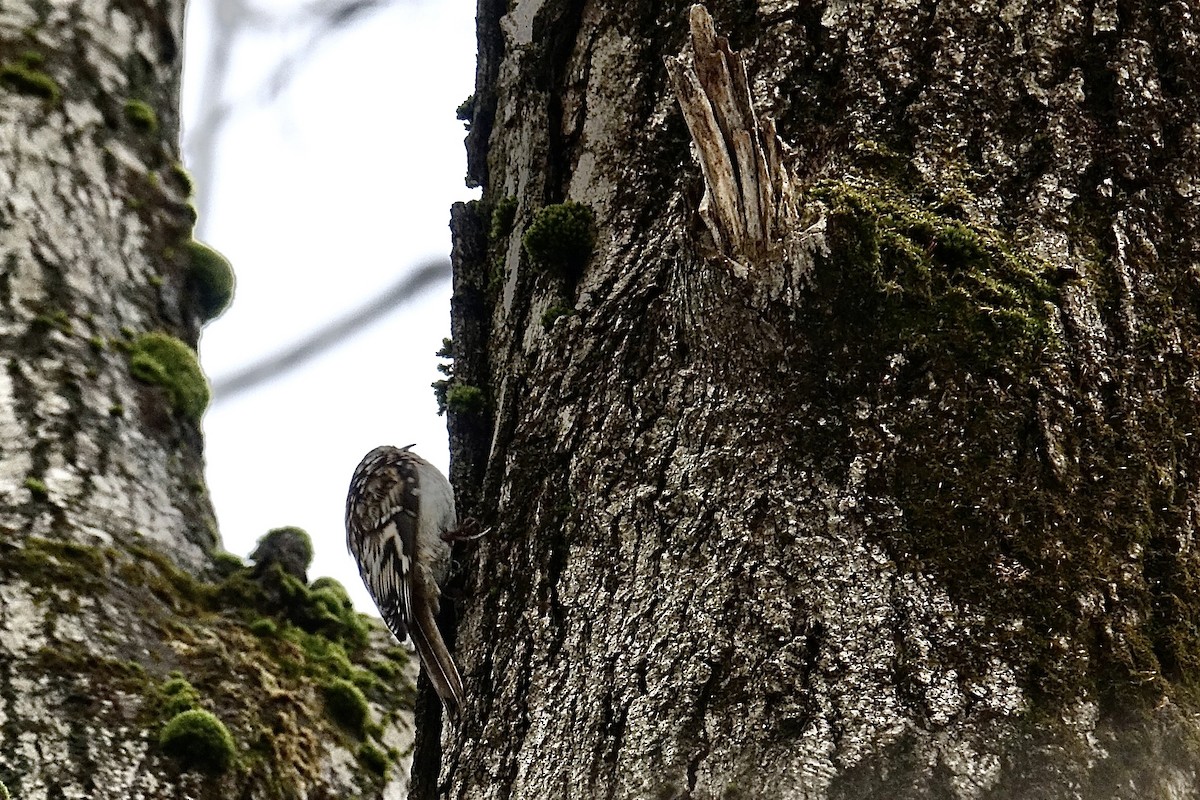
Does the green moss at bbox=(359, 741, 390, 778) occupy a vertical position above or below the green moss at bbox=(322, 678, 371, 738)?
below

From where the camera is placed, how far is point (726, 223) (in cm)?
162

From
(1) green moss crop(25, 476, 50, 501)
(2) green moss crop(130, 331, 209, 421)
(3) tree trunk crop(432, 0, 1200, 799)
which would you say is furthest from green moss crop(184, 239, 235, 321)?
(3) tree trunk crop(432, 0, 1200, 799)

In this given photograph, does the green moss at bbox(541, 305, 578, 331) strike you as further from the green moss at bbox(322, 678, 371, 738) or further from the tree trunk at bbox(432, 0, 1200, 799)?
the green moss at bbox(322, 678, 371, 738)

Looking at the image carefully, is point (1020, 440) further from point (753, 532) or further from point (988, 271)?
point (753, 532)

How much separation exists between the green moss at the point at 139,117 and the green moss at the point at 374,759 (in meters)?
2.24

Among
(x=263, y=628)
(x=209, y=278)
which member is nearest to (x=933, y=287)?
(x=263, y=628)

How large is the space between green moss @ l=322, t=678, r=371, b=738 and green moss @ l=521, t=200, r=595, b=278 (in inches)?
58.0

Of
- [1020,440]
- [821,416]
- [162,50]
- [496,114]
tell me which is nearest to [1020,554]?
[1020,440]

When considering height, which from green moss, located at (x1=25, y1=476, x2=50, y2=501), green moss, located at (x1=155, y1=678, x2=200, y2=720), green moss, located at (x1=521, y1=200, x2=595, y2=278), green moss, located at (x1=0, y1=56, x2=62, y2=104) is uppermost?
green moss, located at (x1=0, y1=56, x2=62, y2=104)

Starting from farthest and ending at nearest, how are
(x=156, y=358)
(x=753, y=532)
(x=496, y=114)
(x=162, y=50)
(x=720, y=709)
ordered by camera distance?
(x=162, y=50)
(x=156, y=358)
(x=496, y=114)
(x=753, y=532)
(x=720, y=709)

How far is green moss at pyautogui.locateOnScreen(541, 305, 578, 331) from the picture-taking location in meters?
2.12

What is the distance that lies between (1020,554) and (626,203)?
908 millimetres

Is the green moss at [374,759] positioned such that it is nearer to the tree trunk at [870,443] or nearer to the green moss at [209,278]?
the tree trunk at [870,443]

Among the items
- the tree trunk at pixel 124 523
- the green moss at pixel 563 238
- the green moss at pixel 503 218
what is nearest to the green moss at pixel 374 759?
the tree trunk at pixel 124 523
